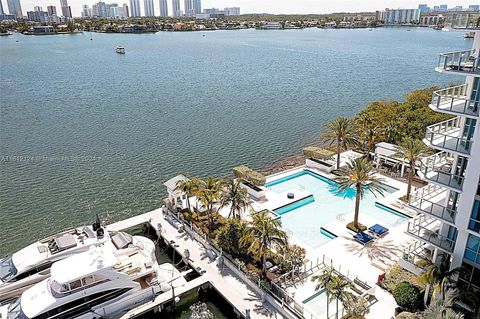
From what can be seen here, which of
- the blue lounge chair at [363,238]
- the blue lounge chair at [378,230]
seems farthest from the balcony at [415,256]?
the blue lounge chair at [378,230]

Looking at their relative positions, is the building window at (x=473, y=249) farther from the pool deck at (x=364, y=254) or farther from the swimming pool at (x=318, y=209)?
the swimming pool at (x=318, y=209)

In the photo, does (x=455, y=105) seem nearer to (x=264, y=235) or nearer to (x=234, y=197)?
(x=264, y=235)

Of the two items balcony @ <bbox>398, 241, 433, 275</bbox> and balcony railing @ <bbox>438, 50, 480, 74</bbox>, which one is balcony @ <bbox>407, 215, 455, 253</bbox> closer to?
balcony @ <bbox>398, 241, 433, 275</bbox>

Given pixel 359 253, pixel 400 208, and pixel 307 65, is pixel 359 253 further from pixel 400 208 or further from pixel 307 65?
pixel 307 65

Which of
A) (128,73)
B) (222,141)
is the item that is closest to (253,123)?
(222,141)

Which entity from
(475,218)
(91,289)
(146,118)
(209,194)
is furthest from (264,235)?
(146,118)

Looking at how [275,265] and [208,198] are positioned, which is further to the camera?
[208,198]
